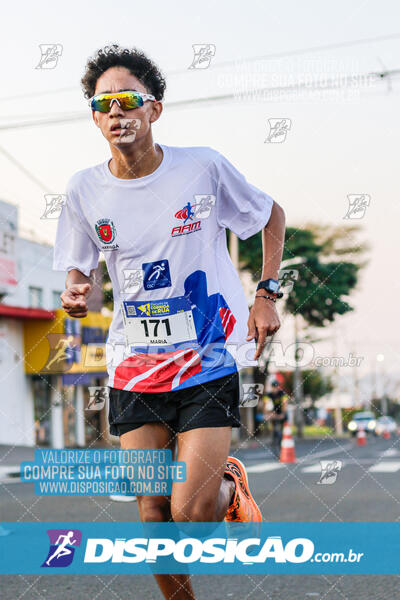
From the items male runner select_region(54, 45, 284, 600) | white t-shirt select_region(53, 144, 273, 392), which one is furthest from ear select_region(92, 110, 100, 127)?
white t-shirt select_region(53, 144, 273, 392)

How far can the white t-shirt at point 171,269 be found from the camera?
12.0ft

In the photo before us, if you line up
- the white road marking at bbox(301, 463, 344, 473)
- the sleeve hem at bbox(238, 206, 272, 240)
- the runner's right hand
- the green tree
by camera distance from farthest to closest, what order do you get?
the green tree
the white road marking at bbox(301, 463, 344, 473)
the sleeve hem at bbox(238, 206, 272, 240)
the runner's right hand

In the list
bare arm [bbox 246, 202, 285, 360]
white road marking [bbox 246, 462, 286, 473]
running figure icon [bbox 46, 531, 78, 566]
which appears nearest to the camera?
bare arm [bbox 246, 202, 285, 360]

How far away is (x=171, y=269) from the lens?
364 centimetres

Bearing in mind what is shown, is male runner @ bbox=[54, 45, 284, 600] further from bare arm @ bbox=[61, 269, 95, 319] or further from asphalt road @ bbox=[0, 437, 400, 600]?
asphalt road @ bbox=[0, 437, 400, 600]

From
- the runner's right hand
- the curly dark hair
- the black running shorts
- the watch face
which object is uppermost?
the curly dark hair

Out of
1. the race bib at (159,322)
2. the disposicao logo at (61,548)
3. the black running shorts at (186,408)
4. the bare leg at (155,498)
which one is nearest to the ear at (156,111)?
the race bib at (159,322)

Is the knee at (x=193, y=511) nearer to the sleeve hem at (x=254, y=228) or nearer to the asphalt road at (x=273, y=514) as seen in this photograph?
the sleeve hem at (x=254, y=228)

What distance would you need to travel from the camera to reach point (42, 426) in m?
30.0

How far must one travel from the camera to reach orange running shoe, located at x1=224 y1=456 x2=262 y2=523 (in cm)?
401

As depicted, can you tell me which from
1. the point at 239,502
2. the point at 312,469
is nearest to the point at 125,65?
the point at 239,502

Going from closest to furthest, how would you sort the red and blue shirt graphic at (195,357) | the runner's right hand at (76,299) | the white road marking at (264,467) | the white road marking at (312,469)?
the runner's right hand at (76,299)
the red and blue shirt graphic at (195,357)
the white road marking at (312,469)
the white road marking at (264,467)

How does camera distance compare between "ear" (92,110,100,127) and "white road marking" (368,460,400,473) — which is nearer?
"ear" (92,110,100,127)

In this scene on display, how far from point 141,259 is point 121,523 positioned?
4.69 metres
